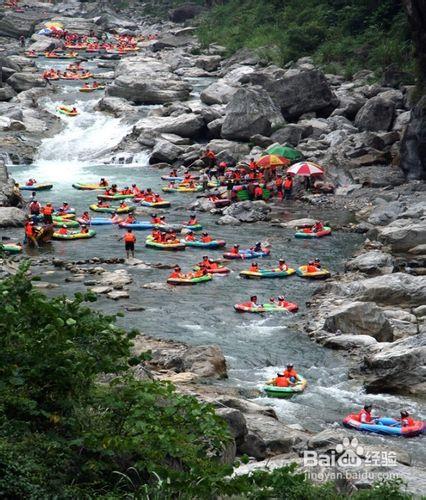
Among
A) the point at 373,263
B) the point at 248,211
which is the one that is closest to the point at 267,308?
the point at 373,263

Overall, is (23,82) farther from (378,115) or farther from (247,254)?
(247,254)

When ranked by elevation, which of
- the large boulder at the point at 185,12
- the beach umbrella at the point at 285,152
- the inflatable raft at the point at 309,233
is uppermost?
the large boulder at the point at 185,12

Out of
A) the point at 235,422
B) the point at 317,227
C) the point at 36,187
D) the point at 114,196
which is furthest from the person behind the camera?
the point at 36,187

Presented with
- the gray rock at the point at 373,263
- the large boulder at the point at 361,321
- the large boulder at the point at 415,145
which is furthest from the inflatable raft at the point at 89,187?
the large boulder at the point at 361,321

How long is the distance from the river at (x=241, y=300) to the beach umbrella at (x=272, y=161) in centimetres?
195

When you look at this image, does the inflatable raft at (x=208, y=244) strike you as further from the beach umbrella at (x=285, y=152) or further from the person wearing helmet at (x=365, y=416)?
the person wearing helmet at (x=365, y=416)

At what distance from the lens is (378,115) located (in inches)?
1647

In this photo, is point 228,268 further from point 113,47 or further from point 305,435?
point 113,47

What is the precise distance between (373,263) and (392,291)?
296 centimetres

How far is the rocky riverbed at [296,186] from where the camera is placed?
1655 centimetres

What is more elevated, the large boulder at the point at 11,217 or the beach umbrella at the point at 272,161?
the beach umbrella at the point at 272,161

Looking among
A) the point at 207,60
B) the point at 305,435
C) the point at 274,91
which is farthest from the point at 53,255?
the point at 207,60

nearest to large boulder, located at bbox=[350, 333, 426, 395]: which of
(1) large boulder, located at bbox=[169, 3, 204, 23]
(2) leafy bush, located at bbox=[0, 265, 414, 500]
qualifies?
(2) leafy bush, located at bbox=[0, 265, 414, 500]

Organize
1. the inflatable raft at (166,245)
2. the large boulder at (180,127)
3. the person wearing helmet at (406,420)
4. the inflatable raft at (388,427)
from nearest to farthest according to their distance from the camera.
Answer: the inflatable raft at (388,427)
the person wearing helmet at (406,420)
the inflatable raft at (166,245)
the large boulder at (180,127)
